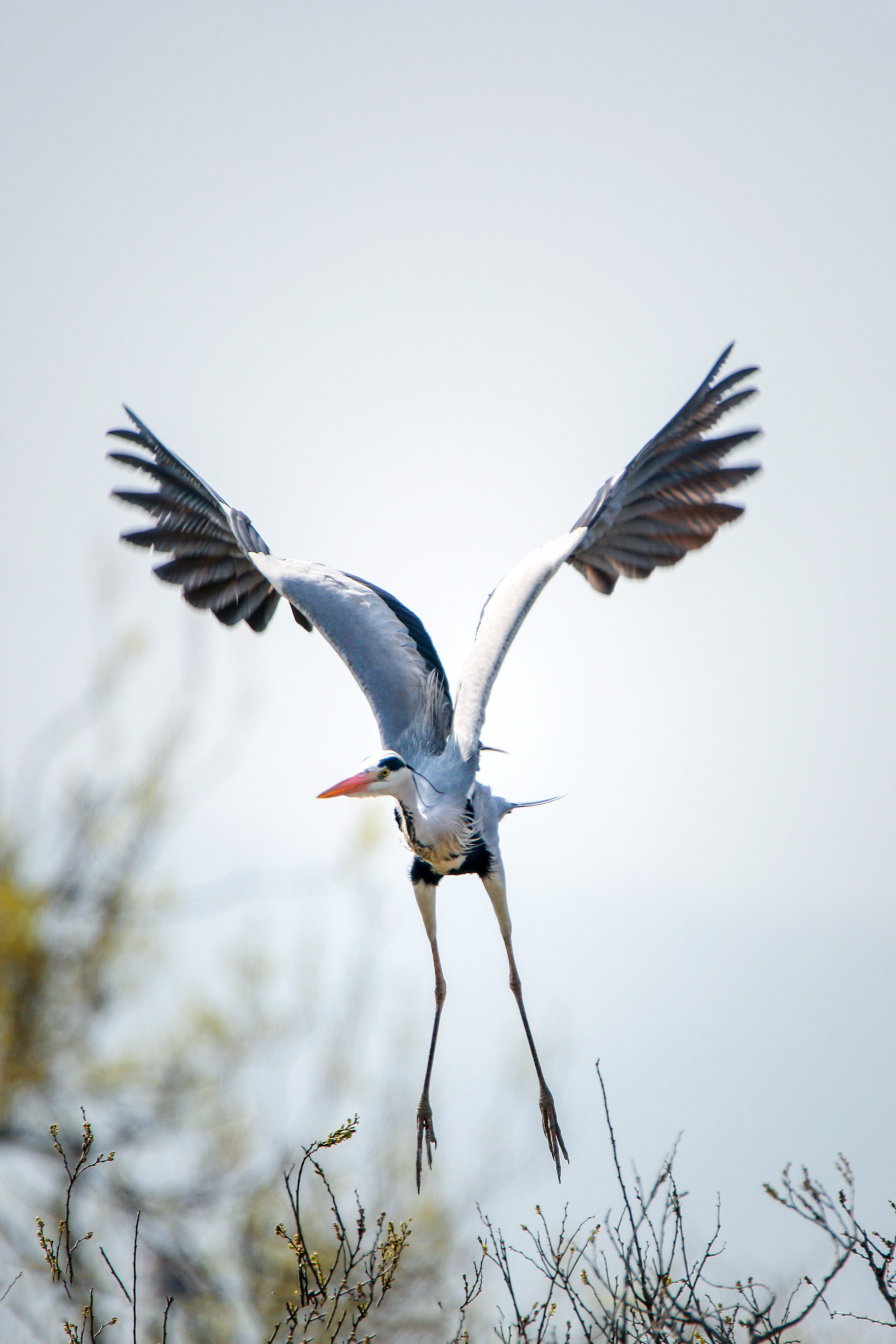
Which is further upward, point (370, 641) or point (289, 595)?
point (289, 595)

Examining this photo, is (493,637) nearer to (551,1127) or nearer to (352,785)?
(352,785)

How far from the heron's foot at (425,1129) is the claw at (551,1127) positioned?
2 centimetres

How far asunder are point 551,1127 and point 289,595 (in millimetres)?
2034

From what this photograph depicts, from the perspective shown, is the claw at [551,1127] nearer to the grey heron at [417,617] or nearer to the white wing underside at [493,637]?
the grey heron at [417,617]

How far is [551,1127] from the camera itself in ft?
12.0

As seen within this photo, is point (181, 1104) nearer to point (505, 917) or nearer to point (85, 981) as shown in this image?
point (85, 981)

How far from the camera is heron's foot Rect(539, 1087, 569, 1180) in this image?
3633mm

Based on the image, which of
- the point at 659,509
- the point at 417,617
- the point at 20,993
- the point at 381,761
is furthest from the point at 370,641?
the point at 20,993

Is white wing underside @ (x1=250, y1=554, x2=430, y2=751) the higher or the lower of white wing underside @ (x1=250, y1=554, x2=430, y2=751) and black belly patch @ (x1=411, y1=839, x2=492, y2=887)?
the higher

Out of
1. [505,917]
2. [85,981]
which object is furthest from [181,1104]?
[505,917]

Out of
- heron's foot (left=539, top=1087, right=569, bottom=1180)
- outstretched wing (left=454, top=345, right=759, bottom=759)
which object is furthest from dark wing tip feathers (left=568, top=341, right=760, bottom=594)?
heron's foot (left=539, top=1087, right=569, bottom=1180)

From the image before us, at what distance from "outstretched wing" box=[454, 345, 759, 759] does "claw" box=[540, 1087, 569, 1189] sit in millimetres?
1591

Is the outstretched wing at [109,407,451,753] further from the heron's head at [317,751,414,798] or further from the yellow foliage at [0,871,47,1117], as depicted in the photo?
the yellow foliage at [0,871,47,1117]

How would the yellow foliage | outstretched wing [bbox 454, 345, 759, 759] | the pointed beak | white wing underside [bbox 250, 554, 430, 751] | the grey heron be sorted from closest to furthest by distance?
the pointed beak
the grey heron
white wing underside [bbox 250, 554, 430, 751]
outstretched wing [bbox 454, 345, 759, 759]
the yellow foliage
